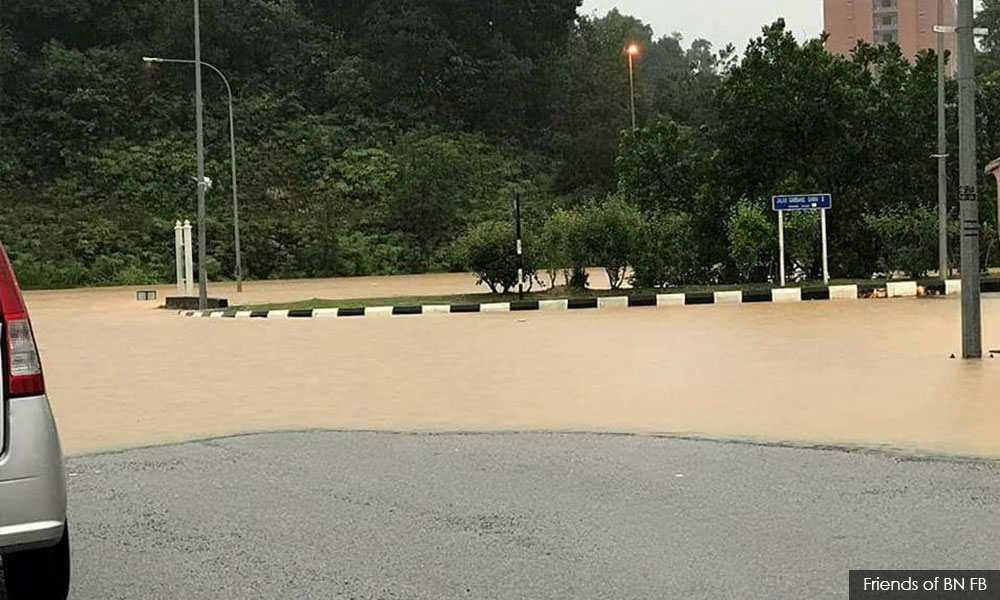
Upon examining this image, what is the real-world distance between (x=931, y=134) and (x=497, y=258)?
33.8 ft

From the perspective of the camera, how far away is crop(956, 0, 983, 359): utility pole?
12.4 m

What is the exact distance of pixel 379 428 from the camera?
30.7ft

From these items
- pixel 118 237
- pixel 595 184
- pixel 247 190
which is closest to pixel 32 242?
pixel 118 237

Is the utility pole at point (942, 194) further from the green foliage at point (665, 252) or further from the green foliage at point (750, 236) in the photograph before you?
the green foliage at point (665, 252)

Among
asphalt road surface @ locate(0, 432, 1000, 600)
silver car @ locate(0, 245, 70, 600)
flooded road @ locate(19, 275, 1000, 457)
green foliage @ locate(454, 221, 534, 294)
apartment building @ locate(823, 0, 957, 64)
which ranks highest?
apartment building @ locate(823, 0, 957, 64)

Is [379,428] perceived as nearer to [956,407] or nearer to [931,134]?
[956,407]

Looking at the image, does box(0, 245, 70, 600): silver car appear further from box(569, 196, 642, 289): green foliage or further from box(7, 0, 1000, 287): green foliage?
box(7, 0, 1000, 287): green foliage

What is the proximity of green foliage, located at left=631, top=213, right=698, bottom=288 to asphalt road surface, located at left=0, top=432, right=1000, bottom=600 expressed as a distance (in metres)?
18.1

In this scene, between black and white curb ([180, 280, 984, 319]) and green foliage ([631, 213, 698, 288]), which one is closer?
black and white curb ([180, 280, 984, 319])

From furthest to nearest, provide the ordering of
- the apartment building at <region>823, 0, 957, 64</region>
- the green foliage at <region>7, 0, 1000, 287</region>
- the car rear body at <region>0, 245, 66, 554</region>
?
the apartment building at <region>823, 0, 957, 64</region>, the green foliage at <region>7, 0, 1000, 287</region>, the car rear body at <region>0, 245, 66, 554</region>

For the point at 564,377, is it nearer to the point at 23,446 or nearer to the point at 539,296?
the point at 23,446

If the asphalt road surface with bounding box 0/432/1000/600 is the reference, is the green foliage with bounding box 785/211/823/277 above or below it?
above

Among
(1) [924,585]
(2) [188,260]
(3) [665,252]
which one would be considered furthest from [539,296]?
(1) [924,585]

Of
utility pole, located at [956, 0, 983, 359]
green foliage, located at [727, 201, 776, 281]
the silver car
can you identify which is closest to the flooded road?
utility pole, located at [956, 0, 983, 359]
